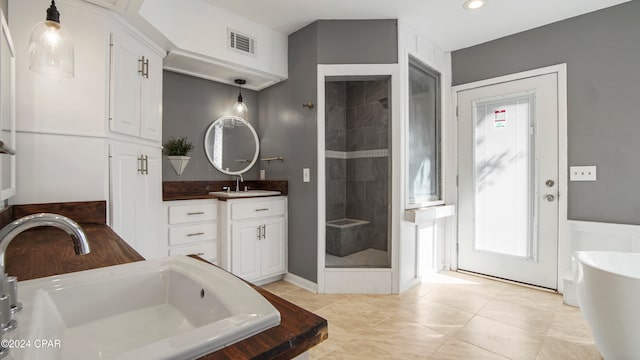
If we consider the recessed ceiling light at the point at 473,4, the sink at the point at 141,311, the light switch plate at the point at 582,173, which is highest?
the recessed ceiling light at the point at 473,4

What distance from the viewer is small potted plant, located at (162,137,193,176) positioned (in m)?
2.95

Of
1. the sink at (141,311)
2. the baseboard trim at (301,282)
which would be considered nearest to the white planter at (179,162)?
the baseboard trim at (301,282)

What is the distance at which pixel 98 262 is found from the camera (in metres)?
1.00

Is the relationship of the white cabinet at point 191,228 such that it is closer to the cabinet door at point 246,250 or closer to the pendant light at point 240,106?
the cabinet door at point 246,250

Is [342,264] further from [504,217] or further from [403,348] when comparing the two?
[504,217]

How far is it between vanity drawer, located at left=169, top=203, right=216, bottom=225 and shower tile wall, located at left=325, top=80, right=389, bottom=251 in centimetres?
113

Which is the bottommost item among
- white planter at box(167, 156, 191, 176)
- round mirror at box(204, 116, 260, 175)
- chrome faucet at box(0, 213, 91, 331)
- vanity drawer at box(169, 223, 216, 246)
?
vanity drawer at box(169, 223, 216, 246)

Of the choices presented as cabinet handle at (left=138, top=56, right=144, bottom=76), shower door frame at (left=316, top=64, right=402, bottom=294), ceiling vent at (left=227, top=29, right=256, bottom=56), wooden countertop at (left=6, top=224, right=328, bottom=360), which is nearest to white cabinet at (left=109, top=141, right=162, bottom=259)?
wooden countertop at (left=6, top=224, right=328, bottom=360)

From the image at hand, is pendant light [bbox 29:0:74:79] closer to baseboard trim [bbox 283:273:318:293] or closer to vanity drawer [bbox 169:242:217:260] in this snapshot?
vanity drawer [bbox 169:242:217:260]

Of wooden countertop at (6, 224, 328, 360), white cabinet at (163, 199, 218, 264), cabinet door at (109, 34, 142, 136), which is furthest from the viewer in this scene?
white cabinet at (163, 199, 218, 264)

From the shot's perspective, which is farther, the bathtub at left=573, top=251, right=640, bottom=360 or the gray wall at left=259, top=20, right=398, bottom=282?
the gray wall at left=259, top=20, right=398, bottom=282

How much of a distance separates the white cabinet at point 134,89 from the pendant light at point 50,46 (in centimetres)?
82

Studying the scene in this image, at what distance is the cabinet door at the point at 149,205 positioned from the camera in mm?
2244

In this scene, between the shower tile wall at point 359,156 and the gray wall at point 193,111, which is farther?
the shower tile wall at point 359,156
